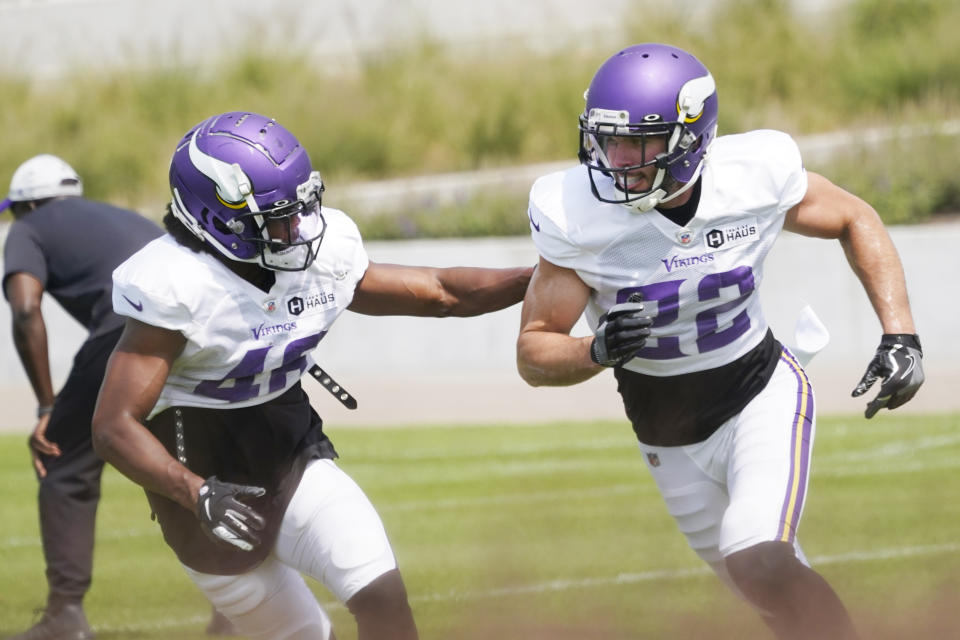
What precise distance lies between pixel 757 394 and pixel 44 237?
3.40 meters

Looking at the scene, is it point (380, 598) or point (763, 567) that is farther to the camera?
point (380, 598)

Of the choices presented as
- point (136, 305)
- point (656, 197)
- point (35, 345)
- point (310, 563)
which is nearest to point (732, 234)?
point (656, 197)

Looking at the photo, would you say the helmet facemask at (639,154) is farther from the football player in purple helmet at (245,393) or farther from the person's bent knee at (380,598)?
the person's bent knee at (380,598)

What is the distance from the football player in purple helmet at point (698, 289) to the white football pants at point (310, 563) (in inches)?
24.9

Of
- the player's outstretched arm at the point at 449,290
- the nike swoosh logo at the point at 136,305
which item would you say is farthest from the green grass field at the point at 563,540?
the nike swoosh logo at the point at 136,305

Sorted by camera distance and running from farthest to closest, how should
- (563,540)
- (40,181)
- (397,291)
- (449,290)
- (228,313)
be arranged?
(563,540), (40,181), (449,290), (397,291), (228,313)

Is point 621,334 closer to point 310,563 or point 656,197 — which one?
point 656,197

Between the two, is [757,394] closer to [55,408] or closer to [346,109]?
[55,408]

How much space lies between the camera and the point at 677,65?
12.7 ft

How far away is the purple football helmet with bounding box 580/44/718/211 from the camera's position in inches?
149

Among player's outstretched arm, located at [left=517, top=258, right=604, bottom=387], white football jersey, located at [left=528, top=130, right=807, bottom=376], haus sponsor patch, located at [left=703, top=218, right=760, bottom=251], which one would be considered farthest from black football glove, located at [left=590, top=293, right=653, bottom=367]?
haus sponsor patch, located at [left=703, top=218, right=760, bottom=251]

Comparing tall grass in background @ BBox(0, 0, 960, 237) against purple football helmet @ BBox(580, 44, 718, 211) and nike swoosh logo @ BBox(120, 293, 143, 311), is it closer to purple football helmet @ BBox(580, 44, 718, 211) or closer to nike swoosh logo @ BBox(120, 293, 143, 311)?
purple football helmet @ BBox(580, 44, 718, 211)

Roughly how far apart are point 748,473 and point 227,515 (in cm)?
143

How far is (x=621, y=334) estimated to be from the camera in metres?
3.47
